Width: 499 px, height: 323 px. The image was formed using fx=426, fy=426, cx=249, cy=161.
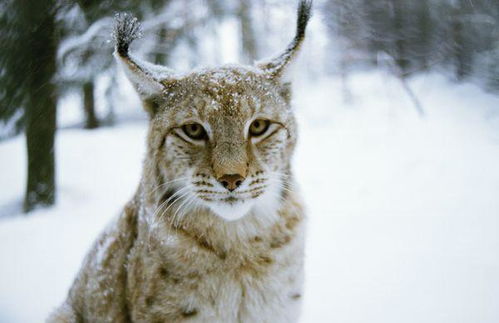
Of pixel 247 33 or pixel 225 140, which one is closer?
pixel 225 140

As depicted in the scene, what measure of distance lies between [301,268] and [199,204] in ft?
2.13

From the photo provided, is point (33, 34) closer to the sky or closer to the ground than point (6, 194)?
closer to the sky

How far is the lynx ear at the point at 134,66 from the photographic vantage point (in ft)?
6.79

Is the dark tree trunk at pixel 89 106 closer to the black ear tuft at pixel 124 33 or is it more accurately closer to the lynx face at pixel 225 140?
the black ear tuft at pixel 124 33

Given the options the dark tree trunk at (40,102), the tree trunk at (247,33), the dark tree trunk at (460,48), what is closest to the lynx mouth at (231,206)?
the dark tree trunk at (460,48)

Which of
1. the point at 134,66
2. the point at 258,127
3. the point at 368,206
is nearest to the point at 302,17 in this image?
the point at 258,127

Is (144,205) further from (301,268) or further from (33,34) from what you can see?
(33,34)

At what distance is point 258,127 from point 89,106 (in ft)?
11.6

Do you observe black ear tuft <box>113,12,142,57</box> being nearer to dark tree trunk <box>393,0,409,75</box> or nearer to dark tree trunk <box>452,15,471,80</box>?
dark tree trunk <box>393,0,409,75</box>

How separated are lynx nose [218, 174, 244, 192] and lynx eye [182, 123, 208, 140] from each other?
0.94ft

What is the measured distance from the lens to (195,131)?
81.8 inches

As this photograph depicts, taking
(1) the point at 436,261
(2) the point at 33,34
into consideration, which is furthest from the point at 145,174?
(1) the point at 436,261

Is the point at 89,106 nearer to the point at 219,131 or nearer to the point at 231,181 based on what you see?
the point at 219,131

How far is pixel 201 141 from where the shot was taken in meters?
2.06
